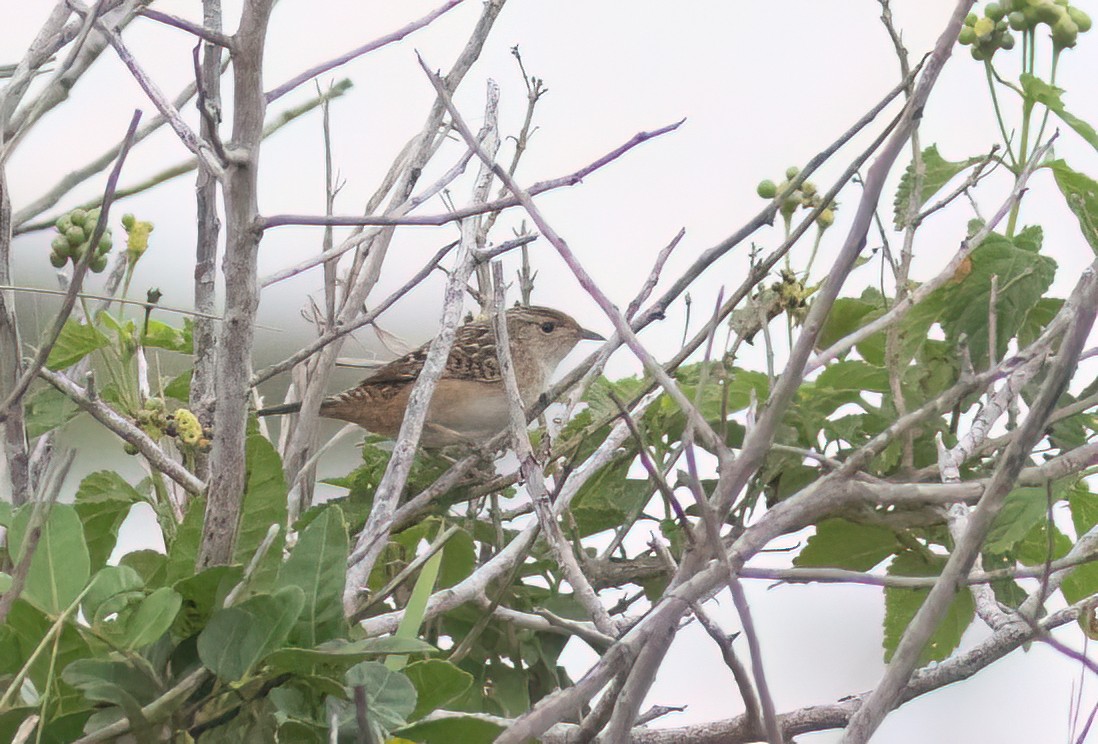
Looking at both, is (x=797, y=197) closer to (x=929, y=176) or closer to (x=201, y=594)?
(x=929, y=176)

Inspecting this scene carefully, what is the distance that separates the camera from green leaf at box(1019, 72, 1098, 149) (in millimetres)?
1292

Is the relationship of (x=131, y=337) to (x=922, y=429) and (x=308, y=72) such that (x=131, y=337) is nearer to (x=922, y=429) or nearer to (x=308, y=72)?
(x=308, y=72)

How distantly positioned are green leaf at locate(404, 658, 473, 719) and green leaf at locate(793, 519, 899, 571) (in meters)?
0.67

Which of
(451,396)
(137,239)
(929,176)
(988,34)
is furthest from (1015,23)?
(451,396)

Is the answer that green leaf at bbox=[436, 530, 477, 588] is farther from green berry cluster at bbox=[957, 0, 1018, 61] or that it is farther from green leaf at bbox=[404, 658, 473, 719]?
green berry cluster at bbox=[957, 0, 1018, 61]

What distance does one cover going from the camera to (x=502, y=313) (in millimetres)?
1001

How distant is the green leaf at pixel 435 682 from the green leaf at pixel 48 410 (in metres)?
0.49

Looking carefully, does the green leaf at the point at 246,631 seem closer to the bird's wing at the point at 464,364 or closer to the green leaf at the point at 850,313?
the green leaf at the point at 850,313

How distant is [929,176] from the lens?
5.02 feet

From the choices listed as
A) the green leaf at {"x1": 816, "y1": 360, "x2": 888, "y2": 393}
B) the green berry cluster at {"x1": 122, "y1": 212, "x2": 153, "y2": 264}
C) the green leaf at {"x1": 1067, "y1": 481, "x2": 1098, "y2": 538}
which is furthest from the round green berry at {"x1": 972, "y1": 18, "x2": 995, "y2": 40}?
the green berry cluster at {"x1": 122, "y1": 212, "x2": 153, "y2": 264}

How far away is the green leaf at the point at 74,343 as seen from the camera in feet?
4.11

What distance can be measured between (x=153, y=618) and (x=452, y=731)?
202 millimetres

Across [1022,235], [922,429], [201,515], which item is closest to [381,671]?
[201,515]

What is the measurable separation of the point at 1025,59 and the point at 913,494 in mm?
1000
